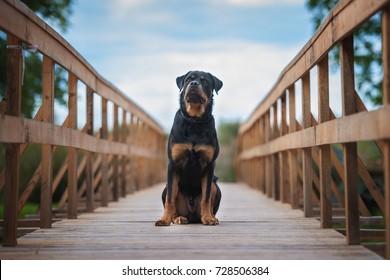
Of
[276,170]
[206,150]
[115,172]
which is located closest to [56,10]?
[115,172]

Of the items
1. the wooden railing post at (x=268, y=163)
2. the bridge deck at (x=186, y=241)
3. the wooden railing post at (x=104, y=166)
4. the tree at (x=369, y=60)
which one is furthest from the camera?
the tree at (x=369, y=60)

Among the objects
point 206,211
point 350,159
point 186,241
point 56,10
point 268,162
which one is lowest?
point 186,241

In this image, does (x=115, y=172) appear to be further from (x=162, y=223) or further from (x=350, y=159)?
(x=350, y=159)

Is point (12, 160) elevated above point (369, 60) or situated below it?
below

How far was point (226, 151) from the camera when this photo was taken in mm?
→ 18531

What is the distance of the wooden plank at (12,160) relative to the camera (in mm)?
3068

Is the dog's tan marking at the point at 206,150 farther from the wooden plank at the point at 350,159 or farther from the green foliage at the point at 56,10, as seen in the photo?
the green foliage at the point at 56,10

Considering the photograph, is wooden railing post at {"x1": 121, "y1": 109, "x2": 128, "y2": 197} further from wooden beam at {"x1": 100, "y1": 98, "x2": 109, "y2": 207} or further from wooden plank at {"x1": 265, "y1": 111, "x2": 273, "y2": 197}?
wooden plank at {"x1": 265, "y1": 111, "x2": 273, "y2": 197}

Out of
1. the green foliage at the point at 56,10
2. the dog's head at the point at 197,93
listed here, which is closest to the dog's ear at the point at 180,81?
the dog's head at the point at 197,93

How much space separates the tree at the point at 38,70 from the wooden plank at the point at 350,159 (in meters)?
8.31

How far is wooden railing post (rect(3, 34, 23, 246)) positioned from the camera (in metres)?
3.07

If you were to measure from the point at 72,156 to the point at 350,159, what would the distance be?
96.6 inches

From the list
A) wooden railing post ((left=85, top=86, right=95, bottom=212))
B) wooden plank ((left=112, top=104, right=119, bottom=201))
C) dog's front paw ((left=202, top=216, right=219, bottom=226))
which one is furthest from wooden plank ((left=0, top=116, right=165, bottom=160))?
dog's front paw ((left=202, top=216, right=219, bottom=226))
